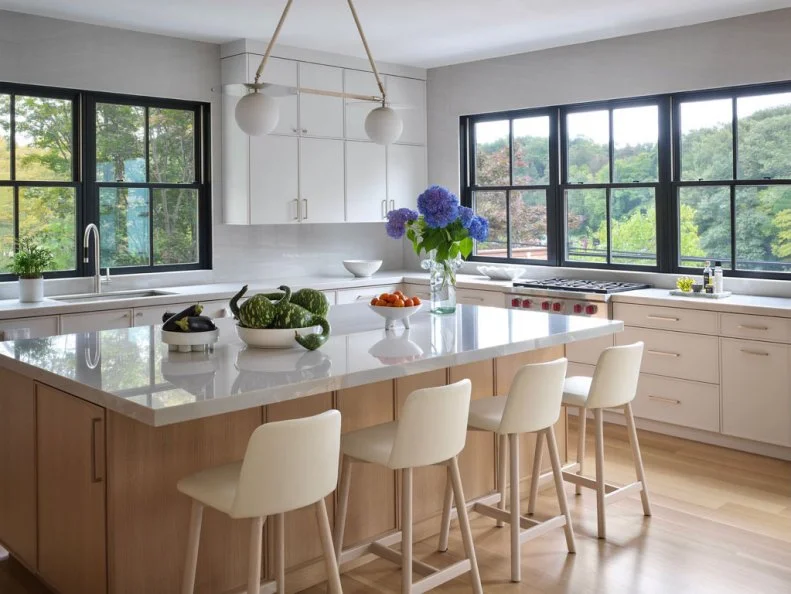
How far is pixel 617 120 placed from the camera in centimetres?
623

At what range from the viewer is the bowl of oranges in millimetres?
3807

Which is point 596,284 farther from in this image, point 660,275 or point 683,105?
point 683,105

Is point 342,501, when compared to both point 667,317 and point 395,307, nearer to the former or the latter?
point 395,307

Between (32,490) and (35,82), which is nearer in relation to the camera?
(32,490)

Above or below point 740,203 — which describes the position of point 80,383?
below

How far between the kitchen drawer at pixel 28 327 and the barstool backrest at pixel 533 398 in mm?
2972

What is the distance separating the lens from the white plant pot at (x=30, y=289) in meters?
5.12

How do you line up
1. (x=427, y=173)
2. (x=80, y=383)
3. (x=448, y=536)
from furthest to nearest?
(x=427, y=173) < (x=448, y=536) < (x=80, y=383)

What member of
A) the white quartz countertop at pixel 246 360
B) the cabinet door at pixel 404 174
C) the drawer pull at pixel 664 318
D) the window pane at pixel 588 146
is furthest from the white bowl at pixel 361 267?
the white quartz countertop at pixel 246 360

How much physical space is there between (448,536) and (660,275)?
303cm

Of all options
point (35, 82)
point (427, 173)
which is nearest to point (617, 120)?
point (427, 173)

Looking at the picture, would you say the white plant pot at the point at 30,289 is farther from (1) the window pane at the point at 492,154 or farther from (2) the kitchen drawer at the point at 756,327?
(2) the kitchen drawer at the point at 756,327

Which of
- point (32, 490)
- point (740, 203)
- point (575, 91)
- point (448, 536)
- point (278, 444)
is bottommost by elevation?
point (448, 536)

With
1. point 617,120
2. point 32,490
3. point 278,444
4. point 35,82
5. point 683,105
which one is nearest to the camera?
point 278,444
